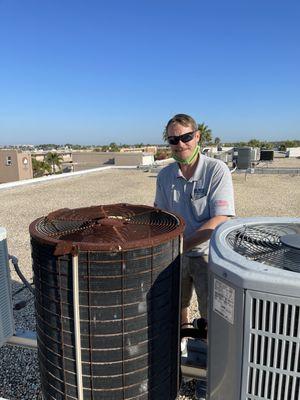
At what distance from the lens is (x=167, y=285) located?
67.6 inches

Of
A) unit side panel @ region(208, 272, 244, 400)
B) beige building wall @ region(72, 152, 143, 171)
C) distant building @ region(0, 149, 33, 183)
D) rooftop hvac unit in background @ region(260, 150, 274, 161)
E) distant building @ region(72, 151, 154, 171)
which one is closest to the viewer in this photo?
unit side panel @ region(208, 272, 244, 400)

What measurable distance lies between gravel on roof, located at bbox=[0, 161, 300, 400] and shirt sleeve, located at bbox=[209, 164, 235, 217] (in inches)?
58.6

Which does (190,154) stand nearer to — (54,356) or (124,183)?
(54,356)

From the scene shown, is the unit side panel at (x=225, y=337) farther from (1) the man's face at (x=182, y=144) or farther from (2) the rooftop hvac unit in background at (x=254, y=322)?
(1) the man's face at (x=182, y=144)

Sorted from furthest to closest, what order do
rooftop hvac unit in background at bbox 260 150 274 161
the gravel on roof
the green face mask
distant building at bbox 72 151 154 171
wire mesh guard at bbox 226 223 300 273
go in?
distant building at bbox 72 151 154 171 < rooftop hvac unit in background at bbox 260 150 274 161 < the gravel on roof < the green face mask < wire mesh guard at bbox 226 223 300 273

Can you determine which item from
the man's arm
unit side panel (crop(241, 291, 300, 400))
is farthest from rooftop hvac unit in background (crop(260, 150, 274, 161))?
unit side panel (crop(241, 291, 300, 400))

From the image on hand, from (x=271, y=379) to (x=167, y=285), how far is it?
2.00 ft

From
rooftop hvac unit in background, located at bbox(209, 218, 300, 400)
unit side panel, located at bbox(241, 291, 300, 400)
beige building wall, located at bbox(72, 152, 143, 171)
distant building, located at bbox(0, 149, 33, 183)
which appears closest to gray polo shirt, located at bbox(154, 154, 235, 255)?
rooftop hvac unit in background, located at bbox(209, 218, 300, 400)

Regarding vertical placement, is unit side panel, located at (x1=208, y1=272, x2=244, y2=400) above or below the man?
below

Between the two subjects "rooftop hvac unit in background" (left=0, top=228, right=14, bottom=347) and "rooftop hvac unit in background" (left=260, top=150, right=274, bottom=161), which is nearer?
"rooftop hvac unit in background" (left=0, top=228, right=14, bottom=347)

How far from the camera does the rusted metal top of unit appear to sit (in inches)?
59.7

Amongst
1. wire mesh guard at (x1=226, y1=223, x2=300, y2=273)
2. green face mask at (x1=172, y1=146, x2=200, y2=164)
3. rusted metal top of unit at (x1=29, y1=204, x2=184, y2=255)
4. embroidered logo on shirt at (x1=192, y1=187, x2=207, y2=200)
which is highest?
green face mask at (x1=172, y1=146, x2=200, y2=164)

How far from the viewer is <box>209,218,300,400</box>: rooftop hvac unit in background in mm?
1208

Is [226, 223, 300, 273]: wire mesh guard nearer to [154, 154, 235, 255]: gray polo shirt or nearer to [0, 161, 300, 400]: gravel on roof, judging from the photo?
[154, 154, 235, 255]: gray polo shirt
